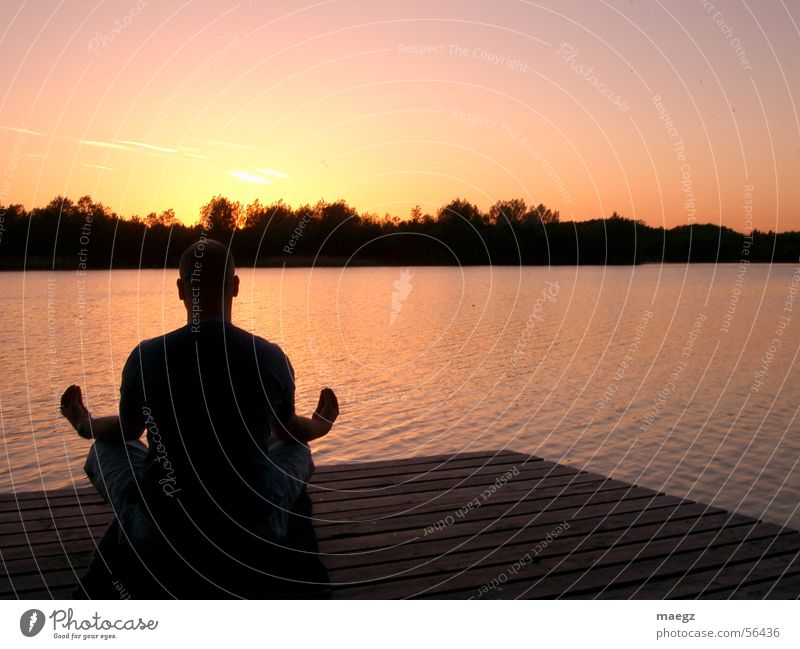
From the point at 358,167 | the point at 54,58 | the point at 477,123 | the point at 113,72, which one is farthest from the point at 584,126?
the point at 54,58

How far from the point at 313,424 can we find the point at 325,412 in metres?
0.10

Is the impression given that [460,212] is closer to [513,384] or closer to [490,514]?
[513,384]

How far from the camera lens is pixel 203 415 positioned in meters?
3.72

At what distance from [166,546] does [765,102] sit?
5443 millimetres

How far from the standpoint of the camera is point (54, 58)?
6.02m

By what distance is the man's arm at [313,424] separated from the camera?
167 inches

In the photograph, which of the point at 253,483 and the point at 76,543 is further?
the point at 76,543

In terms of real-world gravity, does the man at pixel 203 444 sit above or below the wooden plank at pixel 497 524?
above

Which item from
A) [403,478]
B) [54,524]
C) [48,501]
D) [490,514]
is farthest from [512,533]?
[48,501]

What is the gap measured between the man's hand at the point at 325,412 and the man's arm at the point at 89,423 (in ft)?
2.70

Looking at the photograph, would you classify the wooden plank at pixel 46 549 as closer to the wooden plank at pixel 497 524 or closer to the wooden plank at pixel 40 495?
the wooden plank at pixel 40 495

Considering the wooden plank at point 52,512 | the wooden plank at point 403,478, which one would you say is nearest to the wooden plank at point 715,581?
the wooden plank at point 403,478

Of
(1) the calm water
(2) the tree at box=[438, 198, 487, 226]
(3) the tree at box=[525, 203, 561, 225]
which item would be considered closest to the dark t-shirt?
(1) the calm water

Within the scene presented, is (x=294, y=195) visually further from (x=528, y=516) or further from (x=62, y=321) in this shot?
(x=62, y=321)
